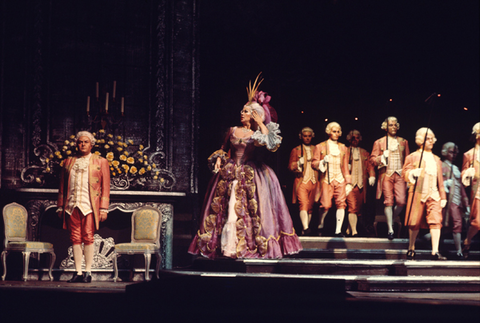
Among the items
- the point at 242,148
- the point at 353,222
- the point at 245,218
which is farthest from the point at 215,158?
the point at 353,222

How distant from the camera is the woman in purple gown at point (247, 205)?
20.7 ft

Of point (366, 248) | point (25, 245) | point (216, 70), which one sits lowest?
point (366, 248)

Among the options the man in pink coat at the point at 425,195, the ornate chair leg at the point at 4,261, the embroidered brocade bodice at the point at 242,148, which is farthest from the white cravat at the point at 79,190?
the man in pink coat at the point at 425,195

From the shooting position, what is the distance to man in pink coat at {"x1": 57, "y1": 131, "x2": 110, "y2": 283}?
257 inches

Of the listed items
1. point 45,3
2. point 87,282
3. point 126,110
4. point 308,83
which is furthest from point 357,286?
point 45,3

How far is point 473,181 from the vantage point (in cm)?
754

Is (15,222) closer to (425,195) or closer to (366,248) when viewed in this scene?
(366,248)

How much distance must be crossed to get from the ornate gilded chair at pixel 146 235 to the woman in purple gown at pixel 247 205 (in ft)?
2.48

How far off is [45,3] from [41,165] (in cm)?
211

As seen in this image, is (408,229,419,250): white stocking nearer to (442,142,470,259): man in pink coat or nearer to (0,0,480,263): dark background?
(442,142,470,259): man in pink coat

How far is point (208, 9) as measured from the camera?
356 inches

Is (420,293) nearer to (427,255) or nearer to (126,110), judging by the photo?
(427,255)

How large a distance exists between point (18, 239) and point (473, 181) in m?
5.50

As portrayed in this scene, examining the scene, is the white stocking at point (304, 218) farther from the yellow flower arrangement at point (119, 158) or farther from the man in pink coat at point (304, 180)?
the yellow flower arrangement at point (119, 158)
